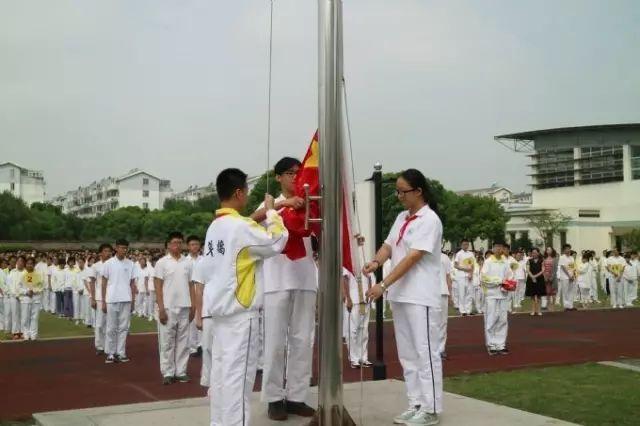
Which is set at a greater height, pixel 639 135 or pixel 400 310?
pixel 639 135

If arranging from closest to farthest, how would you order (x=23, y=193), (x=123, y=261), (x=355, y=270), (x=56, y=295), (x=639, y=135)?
(x=355, y=270) < (x=123, y=261) < (x=56, y=295) < (x=639, y=135) < (x=23, y=193)

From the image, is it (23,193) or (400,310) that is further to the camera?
(23,193)

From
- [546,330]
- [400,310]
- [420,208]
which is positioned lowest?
[546,330]

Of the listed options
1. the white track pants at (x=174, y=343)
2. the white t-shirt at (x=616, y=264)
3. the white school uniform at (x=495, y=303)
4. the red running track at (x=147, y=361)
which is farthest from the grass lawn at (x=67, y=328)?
the white t-shirt at (x=616, y=264)

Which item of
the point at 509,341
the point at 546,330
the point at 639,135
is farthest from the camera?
the point at 639,135

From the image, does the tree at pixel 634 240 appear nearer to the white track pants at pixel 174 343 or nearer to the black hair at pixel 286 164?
the white track pants at pixel 174 343

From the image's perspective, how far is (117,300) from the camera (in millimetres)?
12016

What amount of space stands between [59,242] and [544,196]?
194ft

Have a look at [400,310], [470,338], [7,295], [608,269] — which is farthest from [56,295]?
[400,310]

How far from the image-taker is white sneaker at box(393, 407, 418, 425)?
18.3 ft

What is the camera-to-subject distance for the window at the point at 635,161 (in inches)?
3246

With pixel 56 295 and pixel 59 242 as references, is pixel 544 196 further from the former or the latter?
pixel 56 295

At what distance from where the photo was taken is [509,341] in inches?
547

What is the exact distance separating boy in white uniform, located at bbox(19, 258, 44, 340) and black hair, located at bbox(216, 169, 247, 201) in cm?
1222
